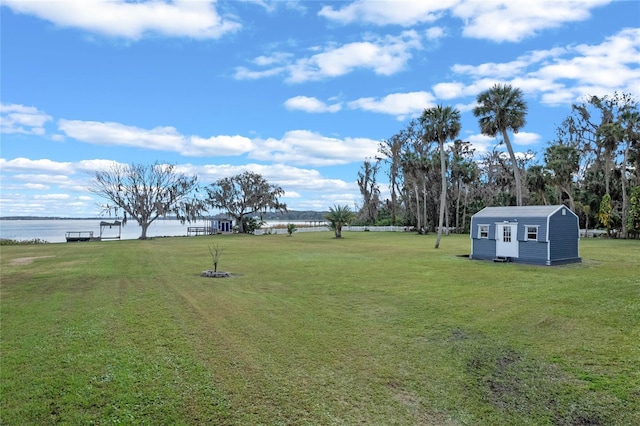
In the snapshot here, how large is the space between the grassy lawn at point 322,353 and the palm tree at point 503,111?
1680cm

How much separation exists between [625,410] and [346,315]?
180 inches

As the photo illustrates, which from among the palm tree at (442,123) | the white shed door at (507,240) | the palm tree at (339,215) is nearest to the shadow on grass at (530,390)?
the white shed door at (507,240)

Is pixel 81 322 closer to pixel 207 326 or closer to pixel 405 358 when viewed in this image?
pixel 207 326

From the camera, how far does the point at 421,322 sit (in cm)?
747

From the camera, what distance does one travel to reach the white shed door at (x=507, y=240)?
16.9 metres

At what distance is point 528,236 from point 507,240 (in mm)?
945

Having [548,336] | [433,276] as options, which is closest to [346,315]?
[548,336]

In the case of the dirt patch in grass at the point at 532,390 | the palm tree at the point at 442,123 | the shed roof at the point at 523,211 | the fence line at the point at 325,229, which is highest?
the palm tree at the point at 442,123

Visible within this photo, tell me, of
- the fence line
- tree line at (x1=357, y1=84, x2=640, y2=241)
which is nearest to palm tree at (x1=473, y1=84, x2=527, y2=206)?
tree line at (x1=357, y1=84, x2=640, y2=241)

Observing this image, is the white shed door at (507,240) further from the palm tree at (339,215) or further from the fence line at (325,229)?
the fence line at (325,229)

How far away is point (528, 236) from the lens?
1638cm

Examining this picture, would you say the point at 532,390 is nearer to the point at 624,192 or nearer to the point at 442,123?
the point at 442,123

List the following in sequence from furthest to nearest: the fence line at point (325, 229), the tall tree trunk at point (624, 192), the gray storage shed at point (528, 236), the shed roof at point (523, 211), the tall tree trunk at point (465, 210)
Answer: the fence line at point (325, 229) → the tall tree trunk at point (465, 210) → the tall tree trunk at point (624, 192) → the shed roof at point (523, 211) → the gray storage shed at point (528, 236)

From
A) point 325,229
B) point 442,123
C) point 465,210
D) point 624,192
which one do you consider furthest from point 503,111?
point 325,229
